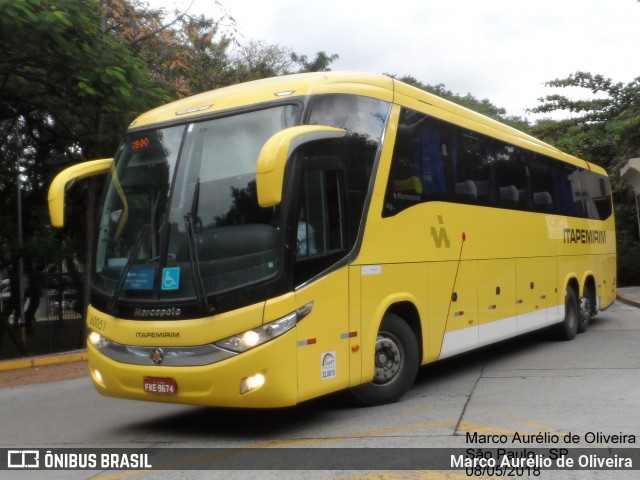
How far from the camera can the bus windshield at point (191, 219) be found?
6980 millimetres

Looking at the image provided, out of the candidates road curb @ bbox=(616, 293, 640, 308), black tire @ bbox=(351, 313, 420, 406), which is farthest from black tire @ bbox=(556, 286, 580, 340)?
road curb @ bbox=(616, 293, 640, 308)

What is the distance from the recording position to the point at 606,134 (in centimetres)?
2895

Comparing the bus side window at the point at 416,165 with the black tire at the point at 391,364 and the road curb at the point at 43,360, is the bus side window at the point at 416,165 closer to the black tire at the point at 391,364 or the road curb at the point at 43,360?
the black tire at the point at 391,364

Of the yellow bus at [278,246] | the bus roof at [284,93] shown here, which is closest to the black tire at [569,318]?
the yellow bus at [278,246]

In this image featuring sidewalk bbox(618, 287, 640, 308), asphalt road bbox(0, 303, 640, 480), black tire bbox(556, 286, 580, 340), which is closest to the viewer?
asphalt road bbox(0, 303, 640, 480)

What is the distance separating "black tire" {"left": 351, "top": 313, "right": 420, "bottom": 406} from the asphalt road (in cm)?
16

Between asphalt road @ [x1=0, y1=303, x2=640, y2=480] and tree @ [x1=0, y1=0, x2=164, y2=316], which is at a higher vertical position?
tree @ [x1=0, y1=0, x2=164, y2=316]

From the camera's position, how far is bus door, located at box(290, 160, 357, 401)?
7.12m

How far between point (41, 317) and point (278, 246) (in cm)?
1008

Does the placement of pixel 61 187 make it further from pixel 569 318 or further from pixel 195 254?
pixel 569 318

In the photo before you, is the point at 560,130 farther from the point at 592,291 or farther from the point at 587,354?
the point at 587,354

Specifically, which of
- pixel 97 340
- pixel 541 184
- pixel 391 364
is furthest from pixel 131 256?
pixel 541 184

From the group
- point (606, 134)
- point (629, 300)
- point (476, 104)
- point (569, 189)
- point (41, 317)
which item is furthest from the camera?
point (476, 104)

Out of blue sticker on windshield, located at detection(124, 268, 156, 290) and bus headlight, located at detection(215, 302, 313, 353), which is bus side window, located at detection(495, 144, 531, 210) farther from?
blue sticker on windshield, located at detection(124, 268, 156, 290)
